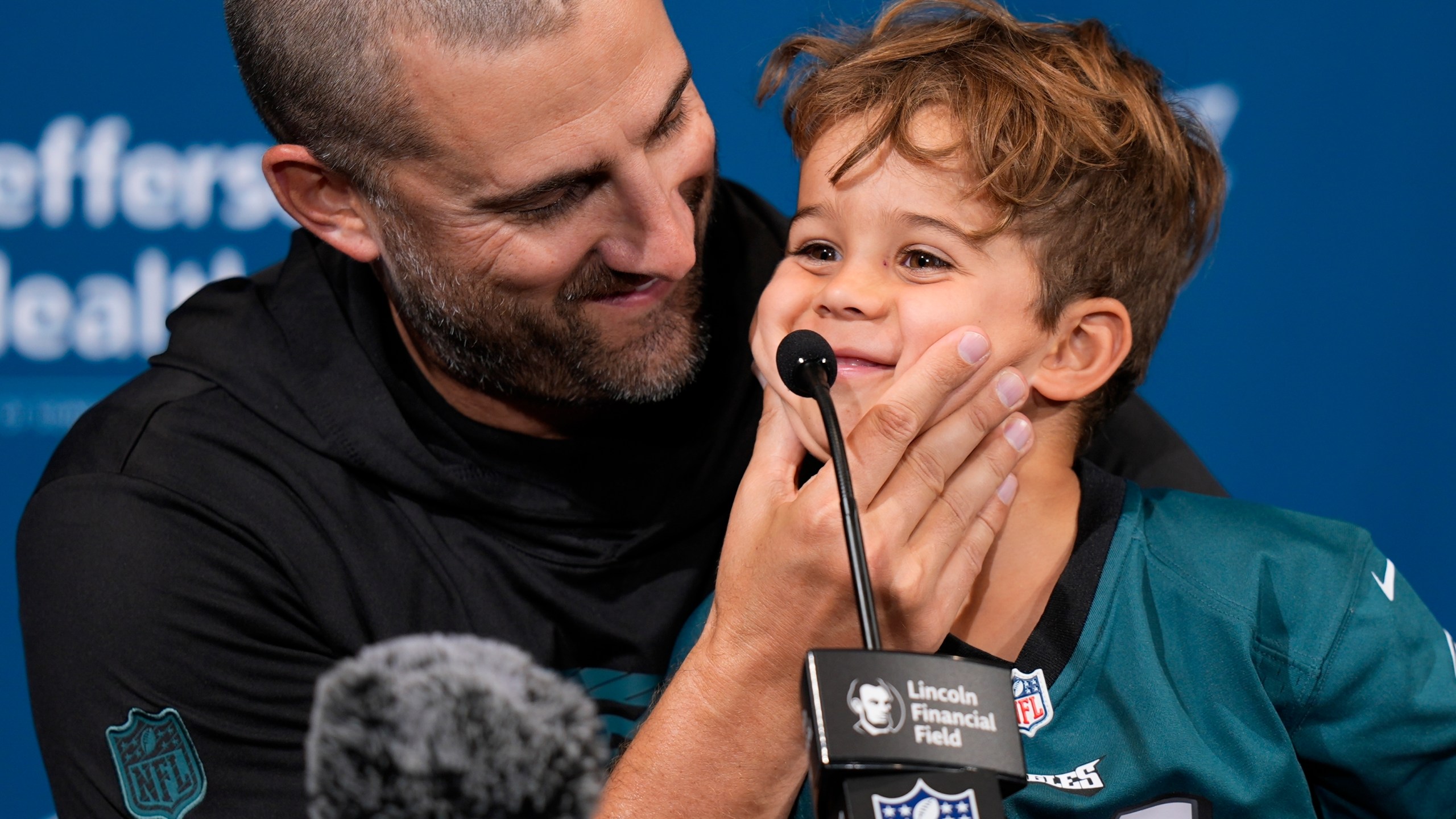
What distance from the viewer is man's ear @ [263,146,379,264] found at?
3.54ft

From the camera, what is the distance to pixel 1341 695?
2.90ft

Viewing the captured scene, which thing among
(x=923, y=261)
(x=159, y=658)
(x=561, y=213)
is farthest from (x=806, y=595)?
(x=159, y=658)

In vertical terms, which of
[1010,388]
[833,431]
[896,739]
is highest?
[1010,388]

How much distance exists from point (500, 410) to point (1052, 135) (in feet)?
1.80

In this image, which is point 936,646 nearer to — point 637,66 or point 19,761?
point 637,66

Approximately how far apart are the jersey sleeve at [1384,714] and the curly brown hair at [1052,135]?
0.94 feet

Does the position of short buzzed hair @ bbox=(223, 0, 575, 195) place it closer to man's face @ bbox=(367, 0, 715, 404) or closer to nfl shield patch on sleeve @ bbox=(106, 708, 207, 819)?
man's face @ bbox=(367, 0, 715, 404)

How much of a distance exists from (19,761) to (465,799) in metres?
1.43

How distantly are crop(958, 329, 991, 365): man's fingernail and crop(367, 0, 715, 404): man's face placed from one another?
0.90 feet

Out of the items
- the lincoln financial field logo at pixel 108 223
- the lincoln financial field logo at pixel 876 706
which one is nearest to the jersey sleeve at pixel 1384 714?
the lincoln financial field logo at pixel 876 706

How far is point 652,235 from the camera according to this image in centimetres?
99

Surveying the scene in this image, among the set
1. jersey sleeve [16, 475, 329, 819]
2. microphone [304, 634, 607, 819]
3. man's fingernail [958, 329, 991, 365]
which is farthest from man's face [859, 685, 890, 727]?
jersey sleeve [16, 475, 329, 819]

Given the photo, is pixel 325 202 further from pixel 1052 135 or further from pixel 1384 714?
pixel 1384 714

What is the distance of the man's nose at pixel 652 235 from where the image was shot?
0.98 meters
